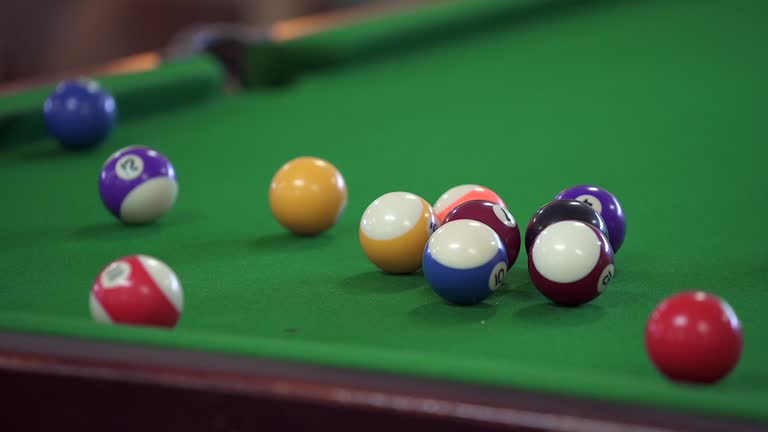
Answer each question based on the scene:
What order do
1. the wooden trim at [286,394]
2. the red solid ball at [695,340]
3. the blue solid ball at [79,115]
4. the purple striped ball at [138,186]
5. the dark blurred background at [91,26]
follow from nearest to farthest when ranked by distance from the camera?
the wooden trim at [286,394]
the red solid ball at [695,340]
the purple striped ball at [138,186]
the blue solid ball at [79,115]
the dark blurred background at [91,26]

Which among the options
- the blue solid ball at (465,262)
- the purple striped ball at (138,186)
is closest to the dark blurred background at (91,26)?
the purple striped ball at (138,186)

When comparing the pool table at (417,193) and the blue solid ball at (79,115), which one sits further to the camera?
the blue solid ball at (79,115)

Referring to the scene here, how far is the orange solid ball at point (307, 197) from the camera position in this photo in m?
2.75

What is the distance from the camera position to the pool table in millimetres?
1490

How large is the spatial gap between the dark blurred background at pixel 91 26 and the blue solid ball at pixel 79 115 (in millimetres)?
4549

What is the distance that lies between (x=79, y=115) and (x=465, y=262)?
202 cm

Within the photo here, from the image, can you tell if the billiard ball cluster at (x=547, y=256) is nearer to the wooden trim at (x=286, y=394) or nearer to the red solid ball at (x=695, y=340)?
the red solid ball at (x=695, y=340)

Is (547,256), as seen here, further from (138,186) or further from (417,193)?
(138,186)

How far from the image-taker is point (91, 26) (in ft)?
27.8

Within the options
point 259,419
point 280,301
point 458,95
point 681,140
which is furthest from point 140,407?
point 458,95

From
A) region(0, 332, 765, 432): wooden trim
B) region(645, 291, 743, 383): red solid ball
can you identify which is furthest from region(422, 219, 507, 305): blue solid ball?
region(0, 332, 765, 432): wooden trim

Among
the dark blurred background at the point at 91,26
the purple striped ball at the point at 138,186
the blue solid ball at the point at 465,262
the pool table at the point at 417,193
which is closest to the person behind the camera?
the pool table at the point at 417,193

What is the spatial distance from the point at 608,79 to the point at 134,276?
10.4 ft

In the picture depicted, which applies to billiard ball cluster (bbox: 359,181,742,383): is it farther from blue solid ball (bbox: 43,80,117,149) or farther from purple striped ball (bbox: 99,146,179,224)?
blue solid ball (bbox: 43,80,117,149)
